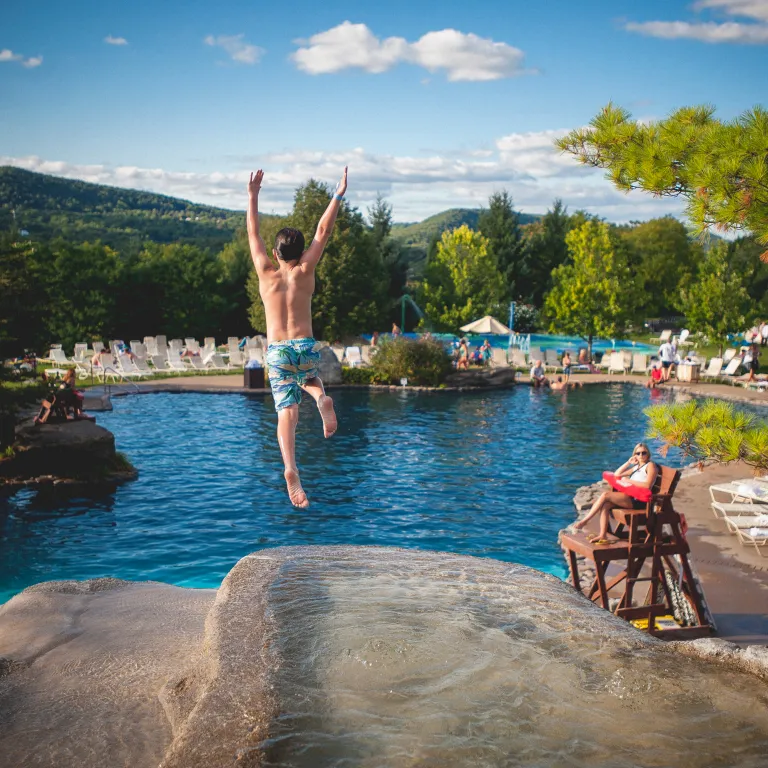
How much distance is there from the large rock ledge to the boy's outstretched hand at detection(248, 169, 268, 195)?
39.0 ft

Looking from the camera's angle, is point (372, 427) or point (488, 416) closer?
point (372, 427)

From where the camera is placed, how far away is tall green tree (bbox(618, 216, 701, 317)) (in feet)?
183

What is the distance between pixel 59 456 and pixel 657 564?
470 inches

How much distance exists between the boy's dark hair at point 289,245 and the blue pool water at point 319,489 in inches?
292

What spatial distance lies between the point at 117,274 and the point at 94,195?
5861cm

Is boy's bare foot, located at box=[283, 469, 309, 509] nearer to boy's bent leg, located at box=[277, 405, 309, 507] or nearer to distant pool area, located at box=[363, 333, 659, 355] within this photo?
boy's bent leg, located at box=[277, 405, 309, 507]

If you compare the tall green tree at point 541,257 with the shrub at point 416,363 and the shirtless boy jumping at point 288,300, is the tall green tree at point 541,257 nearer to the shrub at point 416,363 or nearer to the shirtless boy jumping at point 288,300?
the shrub at point 416,363

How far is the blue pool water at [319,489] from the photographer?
41.1 feet

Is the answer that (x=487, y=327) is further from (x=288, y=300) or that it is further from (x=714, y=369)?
(x=288, y=300)

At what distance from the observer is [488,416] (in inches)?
915

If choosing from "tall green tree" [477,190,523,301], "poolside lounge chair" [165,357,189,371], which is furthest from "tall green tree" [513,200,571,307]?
"poolside lounge chair" [165,357,189,371]

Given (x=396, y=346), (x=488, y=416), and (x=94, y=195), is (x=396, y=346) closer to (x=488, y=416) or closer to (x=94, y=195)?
(x=488, y=416)

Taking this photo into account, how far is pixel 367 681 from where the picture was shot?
5137 mm

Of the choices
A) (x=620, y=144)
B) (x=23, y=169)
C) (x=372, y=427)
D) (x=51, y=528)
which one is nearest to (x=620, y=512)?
(x=620, y=144)
